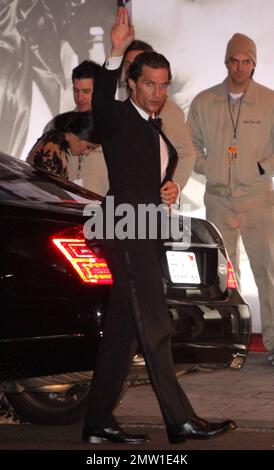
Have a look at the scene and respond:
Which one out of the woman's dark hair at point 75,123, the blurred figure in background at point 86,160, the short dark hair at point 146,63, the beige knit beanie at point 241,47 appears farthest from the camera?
the beige knit beanie at point 241,47

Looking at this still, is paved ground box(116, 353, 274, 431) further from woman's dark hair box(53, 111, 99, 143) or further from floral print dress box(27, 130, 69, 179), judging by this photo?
woman's dark hair box(53, 111, 99, 143)

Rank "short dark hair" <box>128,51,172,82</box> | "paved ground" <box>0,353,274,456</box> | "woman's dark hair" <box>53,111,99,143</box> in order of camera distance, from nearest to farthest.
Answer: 1. "short dark hair" <box>128,51,172,82</box>
2. "paved ground" <box>0,353,274,456</box>
3. "woman's dark hair" <box>53,111,99,143</box>

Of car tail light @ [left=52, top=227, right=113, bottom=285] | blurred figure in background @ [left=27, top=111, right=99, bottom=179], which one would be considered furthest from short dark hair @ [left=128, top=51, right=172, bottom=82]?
blurred figure in background @ [left=27, top=111, right=99, bottom=179]

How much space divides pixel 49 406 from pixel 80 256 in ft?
4.32

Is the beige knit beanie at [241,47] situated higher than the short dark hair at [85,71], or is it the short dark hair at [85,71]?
the beige knit beanie at [241,47]

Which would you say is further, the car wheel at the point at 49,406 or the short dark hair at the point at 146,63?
the car wheel at the point at 49,406

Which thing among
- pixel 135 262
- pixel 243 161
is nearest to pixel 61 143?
pixel 243 161

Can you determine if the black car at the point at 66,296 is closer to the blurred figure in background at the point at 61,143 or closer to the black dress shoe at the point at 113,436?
the black dress shoe at the point at 113,436

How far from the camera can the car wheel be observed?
286 inches

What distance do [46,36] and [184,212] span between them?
181 centimetres

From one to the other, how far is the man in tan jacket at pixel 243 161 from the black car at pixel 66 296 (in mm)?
3351

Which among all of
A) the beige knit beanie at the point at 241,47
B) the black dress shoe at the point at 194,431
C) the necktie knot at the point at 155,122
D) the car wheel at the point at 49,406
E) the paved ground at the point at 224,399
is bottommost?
the paved ground at the point at 224,399

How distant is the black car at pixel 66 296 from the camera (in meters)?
6.19

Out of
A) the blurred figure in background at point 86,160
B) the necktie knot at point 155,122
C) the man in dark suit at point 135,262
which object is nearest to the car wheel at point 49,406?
the man in dark suit at point 135,262
